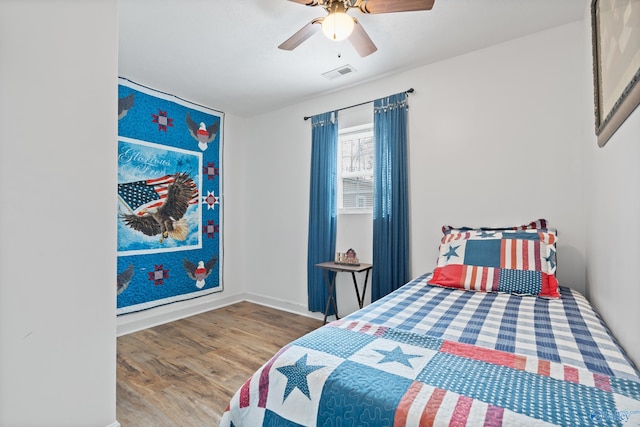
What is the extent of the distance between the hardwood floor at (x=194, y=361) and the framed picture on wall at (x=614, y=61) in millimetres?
2436

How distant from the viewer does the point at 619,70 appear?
3.99ft

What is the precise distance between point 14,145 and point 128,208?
1957 mm

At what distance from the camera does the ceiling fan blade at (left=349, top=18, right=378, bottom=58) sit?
1.98m

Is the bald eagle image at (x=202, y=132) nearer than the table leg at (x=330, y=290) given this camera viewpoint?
No

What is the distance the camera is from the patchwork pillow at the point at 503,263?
1897 mm

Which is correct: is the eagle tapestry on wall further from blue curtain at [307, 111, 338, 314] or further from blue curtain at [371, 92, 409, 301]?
blue curtain at [371, 92, 409, 301]

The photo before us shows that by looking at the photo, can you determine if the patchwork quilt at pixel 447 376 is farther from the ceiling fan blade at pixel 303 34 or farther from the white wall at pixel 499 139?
the ceiling fan blade at pixel 303 34

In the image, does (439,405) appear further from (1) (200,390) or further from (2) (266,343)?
(2) (266,343)

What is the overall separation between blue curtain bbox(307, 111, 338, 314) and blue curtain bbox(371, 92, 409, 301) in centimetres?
52

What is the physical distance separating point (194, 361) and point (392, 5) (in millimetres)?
2871

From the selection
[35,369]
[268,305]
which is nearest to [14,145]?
[35,369]

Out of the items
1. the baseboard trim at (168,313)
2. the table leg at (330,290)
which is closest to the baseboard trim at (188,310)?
the baseboard trim at (168,313)

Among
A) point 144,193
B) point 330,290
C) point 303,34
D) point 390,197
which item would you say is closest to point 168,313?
point 144,193

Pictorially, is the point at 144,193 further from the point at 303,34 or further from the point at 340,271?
the point at 303,34
